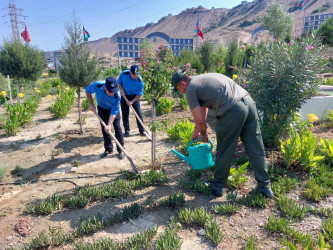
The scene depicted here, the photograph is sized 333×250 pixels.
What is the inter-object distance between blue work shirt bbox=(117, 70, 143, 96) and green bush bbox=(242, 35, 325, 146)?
232 centimetres

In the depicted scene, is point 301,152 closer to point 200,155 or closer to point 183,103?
point 200,155

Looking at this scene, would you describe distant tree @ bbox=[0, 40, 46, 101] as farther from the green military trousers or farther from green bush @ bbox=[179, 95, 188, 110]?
the green military trousers

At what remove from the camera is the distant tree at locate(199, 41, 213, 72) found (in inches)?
543

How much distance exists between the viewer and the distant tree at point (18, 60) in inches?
325

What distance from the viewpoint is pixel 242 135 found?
9.93 ft

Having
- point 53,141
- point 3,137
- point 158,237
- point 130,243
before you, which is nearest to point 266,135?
point 158,237

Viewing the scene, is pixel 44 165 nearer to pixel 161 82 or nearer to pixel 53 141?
pixel 53 141

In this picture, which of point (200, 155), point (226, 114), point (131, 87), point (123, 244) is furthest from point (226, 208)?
point (131, 87)

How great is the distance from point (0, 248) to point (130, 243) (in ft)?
4.45

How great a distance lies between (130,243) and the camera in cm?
243

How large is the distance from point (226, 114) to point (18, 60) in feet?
27.0

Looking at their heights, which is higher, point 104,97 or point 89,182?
point 104,97

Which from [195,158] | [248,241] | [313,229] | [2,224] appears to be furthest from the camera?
[195,158]

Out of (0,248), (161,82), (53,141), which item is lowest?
(0,248)
